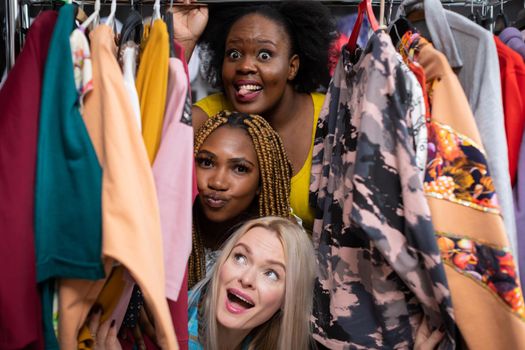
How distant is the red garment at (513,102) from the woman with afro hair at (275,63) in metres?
0.68

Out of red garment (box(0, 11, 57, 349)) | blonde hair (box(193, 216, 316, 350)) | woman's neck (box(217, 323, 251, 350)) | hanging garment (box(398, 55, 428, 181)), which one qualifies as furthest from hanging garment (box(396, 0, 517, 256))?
red garment (box(0, 11, 57, 349))

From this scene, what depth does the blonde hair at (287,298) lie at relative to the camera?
175 centimetres

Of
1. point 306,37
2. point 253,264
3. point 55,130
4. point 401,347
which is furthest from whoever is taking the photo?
point 306,37

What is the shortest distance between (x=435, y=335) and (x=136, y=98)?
861 mm

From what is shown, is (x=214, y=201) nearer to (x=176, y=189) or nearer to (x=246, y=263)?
(x=246, y=263)

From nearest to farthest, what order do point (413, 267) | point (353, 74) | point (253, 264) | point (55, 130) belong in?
1. point (55, 130)
2. point (413, 267)
3. point (353, 74)
4. point (253, 264)

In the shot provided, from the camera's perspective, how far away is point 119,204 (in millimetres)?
1162

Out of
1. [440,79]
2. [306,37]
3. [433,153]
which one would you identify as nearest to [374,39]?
[440,79]

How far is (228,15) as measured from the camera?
2244mm

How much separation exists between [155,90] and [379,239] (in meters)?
0.59

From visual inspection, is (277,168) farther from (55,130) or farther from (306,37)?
(55,130)

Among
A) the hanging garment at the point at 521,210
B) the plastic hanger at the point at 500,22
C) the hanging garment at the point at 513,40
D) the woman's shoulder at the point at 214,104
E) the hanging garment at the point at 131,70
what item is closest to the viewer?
the hanging garment at the point at 131,70

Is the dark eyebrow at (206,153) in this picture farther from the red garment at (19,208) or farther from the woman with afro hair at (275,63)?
the red garment at (19,208)

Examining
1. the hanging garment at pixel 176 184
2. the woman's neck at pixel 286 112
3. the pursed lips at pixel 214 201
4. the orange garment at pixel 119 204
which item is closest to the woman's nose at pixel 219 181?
→ the pursed lips at pixel 214 201
